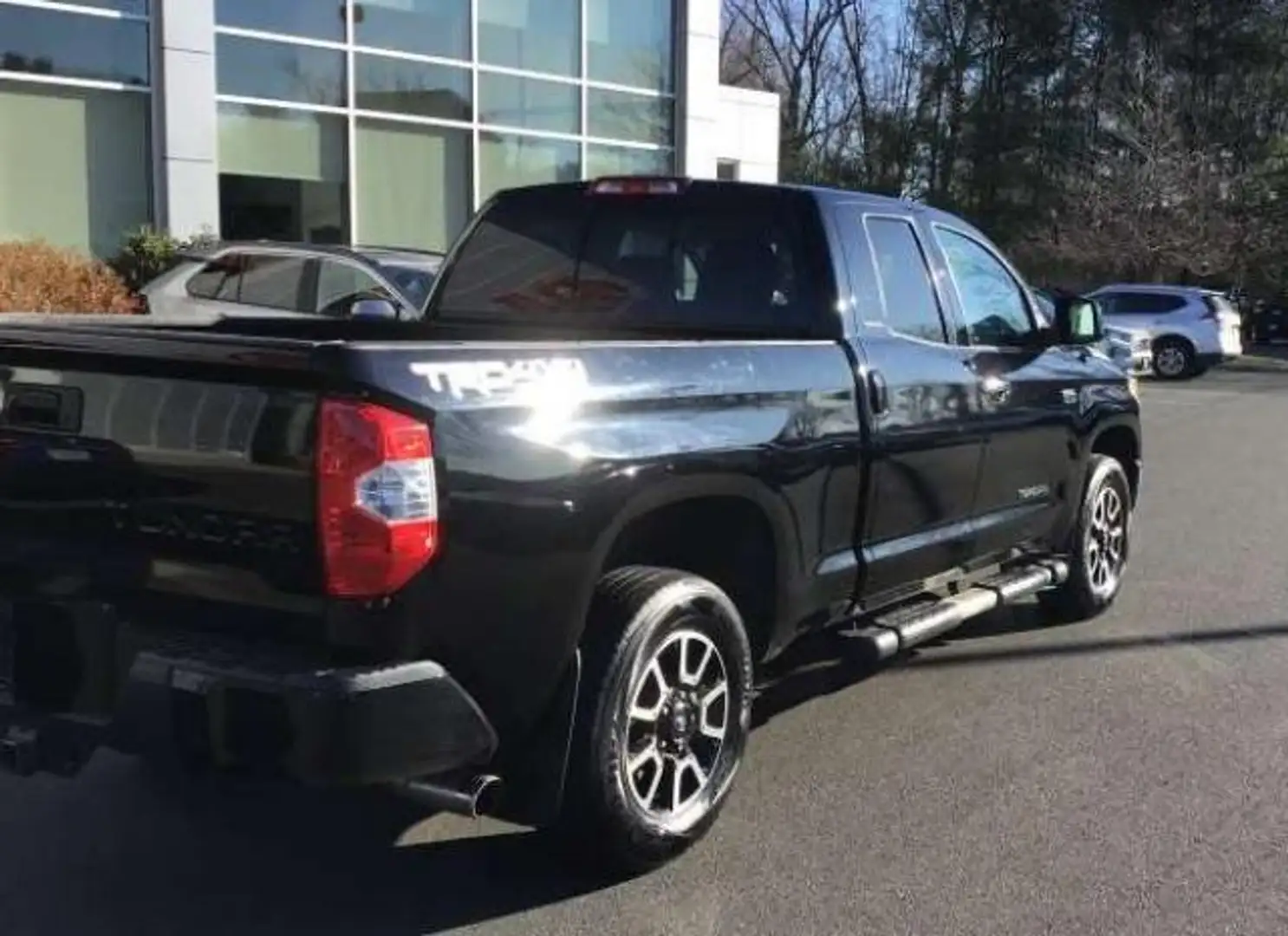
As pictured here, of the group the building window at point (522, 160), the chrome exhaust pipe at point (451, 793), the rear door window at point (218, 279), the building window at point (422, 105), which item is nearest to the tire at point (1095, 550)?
the chrome exhaust pipe at point (451, 793)

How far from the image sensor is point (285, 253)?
12.5m

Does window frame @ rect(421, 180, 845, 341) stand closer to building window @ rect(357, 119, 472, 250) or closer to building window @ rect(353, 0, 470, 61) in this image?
building window @ rect(357, 119, 472, 250)

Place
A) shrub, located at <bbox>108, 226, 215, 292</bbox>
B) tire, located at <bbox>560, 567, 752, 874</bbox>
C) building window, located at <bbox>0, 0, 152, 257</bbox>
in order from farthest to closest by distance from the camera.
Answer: shrub, located at <bbox>108, 226, 215, 292</bbox> < building window, located at <bbox>0, 0, 152, 257</bbox> < tire, located at <bbox>560, 567, 752, 874</bbox>

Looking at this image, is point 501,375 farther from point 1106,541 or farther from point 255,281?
point 255,281

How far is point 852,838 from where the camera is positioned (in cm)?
446

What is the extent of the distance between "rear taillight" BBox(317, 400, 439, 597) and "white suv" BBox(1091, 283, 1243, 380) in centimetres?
2485

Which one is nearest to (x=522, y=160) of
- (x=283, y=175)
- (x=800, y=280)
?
(x=283, y=175)

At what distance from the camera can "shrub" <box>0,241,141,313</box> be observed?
14.9 metres

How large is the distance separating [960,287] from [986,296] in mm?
292

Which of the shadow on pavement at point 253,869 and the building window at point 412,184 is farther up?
the building window at point 412,184

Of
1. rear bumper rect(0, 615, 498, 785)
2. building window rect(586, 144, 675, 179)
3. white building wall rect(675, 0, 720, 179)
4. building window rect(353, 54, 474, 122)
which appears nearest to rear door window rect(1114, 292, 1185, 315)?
white building wall rect(675, 0, 720, 179)

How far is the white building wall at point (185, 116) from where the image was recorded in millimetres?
17312

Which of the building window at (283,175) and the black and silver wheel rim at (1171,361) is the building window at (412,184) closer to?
the building window at (283,175)

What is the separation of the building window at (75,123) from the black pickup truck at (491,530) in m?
12.8
